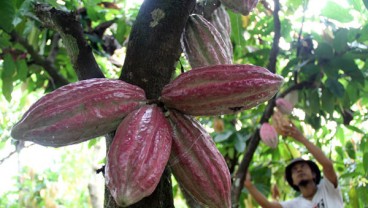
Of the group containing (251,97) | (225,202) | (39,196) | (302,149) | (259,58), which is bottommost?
(39,196)

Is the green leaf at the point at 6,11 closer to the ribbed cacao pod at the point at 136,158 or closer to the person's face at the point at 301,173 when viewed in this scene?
the ribbed cacao pod at the point at 136,158

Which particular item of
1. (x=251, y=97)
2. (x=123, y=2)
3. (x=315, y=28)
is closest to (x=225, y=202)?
(x=251, y=97)

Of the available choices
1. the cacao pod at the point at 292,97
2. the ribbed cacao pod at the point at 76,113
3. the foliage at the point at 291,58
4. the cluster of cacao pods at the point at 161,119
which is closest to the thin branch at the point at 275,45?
the foliage at the point at 291,58

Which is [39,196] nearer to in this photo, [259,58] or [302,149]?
[302,149]

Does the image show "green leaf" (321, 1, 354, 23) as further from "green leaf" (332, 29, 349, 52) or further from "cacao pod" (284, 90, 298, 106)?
"cacao pod" (284, 90, 298, 106)

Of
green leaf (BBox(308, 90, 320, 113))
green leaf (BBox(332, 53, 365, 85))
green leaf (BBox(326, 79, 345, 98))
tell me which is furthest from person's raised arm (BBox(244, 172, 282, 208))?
green leaf (BBox(332, 53, 365, 85))

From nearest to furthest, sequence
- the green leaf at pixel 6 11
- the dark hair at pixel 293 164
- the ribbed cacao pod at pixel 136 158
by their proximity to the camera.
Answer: the ribbed cacao pod at pixel 136 158 → the green leaf at pixel 6 11 → the dark hair at pixel 293 164
